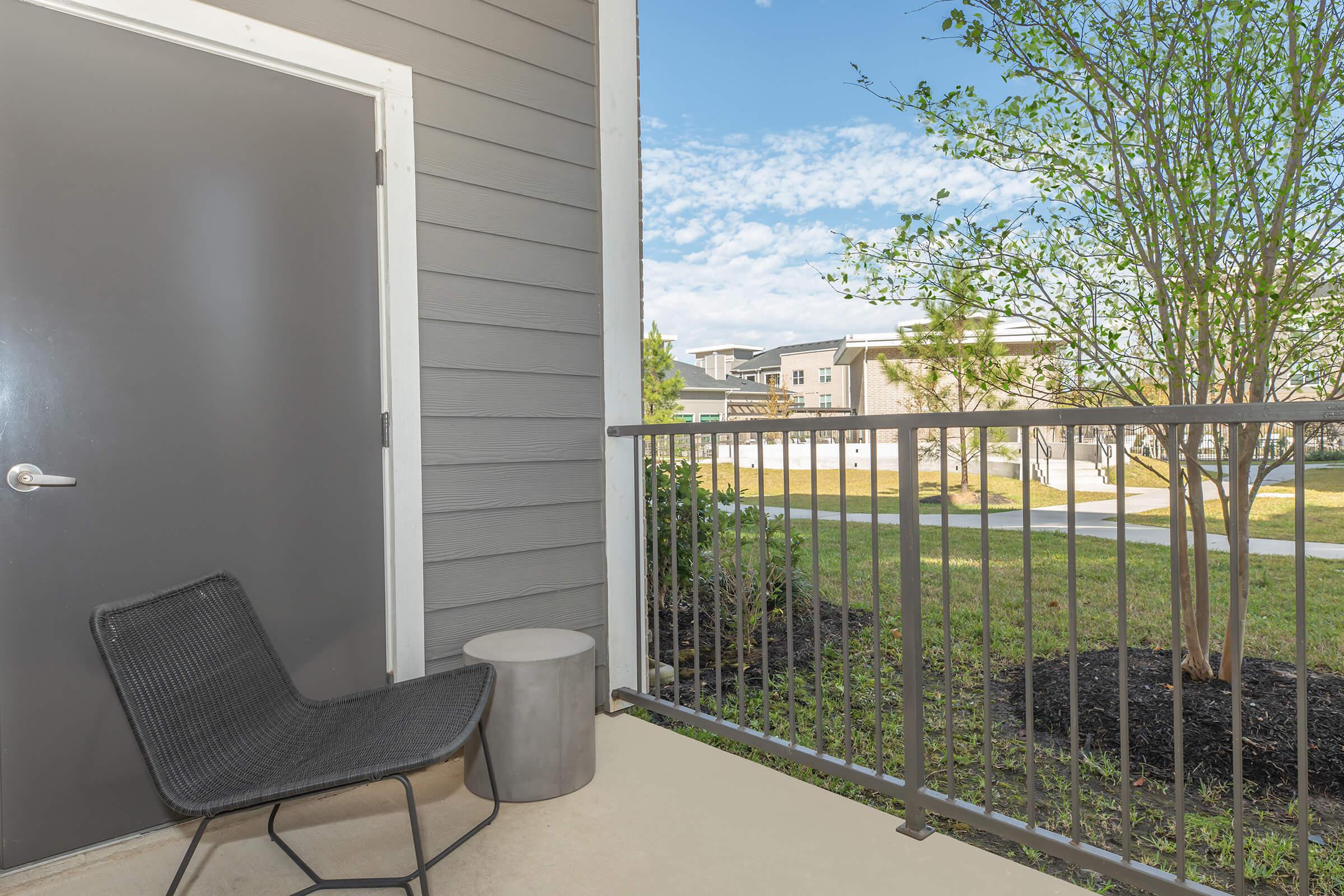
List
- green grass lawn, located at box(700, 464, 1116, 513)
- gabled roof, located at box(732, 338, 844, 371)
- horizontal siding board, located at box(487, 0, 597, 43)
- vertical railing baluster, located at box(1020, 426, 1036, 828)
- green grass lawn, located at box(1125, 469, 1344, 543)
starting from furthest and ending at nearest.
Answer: gabled roof, located at box(732, 338, 844, 371) → green grass lawn, located at box(700, 464, 1116, 513) → green grass lawn, located at box(1125, 469, 1344, 543) → horizontal siding board, located at box(487, 0, 597, 43) → vertical railing baluster, located at box(1020, 426, 1036, 828)

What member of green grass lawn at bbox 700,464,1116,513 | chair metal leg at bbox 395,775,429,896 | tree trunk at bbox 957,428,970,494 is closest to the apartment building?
green grass lawn at bbox 700,464,1116,513

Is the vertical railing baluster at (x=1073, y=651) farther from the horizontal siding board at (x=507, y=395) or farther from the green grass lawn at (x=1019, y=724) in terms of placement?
the horizontal siding board at (x=507, y=395)

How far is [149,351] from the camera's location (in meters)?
1.76

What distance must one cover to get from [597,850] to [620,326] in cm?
161

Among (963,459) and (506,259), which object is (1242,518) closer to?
(506,259)

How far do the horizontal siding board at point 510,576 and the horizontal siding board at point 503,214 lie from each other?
3.35 ft

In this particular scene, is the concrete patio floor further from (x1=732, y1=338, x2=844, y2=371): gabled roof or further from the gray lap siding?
(x1=732, y1=338, x2=844, y2=371): gabled roof

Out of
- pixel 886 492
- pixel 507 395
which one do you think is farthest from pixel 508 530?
pixel 886 492

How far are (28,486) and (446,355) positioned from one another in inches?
39.9

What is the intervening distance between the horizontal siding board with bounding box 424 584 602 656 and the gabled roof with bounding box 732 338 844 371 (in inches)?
872

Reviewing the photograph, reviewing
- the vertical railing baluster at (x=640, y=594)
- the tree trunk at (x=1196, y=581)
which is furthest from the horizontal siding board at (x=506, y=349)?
the tree trunk at (x=1196, y=581)

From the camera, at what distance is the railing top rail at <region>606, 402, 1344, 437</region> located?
116 centimetres

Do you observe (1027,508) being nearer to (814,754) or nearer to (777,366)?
(814,754)

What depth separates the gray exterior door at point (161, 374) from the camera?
162 cm
